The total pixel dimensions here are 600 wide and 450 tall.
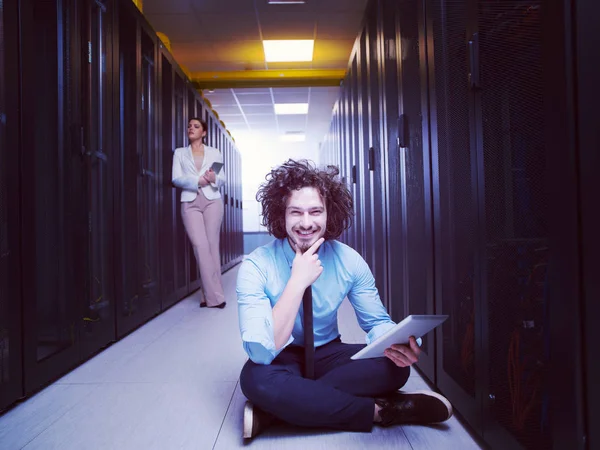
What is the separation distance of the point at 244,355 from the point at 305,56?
4.53 m

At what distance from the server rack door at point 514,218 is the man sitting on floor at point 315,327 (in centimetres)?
25

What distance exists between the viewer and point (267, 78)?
20.1 ft

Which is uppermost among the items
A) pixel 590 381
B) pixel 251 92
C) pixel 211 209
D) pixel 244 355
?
pixel 251 92

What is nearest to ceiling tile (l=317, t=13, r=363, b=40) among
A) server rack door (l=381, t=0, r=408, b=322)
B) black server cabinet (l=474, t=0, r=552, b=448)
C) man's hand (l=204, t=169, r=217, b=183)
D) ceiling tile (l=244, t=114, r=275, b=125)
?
man's hand (l=204, t=169, r=217, b=183)

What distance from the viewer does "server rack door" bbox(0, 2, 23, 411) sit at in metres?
1.52

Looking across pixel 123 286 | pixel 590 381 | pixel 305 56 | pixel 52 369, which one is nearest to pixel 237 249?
pixel 305 56

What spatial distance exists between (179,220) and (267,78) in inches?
122

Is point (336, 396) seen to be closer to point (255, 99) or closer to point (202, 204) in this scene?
point (202, 204)

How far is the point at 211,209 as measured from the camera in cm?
367

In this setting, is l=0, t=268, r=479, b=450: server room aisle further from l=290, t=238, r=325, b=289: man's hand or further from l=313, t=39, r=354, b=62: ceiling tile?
l=313, t=39, r=354, b=62: ceiling tile

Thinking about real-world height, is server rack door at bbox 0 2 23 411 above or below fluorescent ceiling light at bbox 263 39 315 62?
below

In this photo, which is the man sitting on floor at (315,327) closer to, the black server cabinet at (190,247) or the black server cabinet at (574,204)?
the black server cabinet at (574,204)

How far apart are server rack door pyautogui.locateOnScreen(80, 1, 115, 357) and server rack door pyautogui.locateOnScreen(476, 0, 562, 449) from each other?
185cm

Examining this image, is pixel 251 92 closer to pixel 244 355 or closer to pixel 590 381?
pixel 244 355
